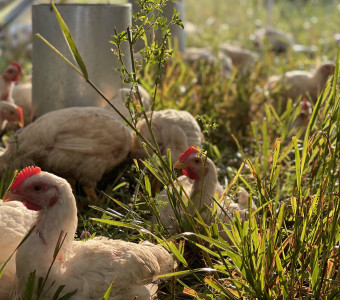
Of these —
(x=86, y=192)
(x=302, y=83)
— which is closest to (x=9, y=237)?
(x=86, y=192)

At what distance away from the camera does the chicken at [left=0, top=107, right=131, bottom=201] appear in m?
3.92

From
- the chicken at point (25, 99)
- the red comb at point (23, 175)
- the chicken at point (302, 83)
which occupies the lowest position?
the chicken at point (25, 99)

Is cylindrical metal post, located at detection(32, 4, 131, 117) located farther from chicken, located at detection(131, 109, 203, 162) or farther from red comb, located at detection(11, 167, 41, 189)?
red comb, located at detection(11, 167, 41, 189)

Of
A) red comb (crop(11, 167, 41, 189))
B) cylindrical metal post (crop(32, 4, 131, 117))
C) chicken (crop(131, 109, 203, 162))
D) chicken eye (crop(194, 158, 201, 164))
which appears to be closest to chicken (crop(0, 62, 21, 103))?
cylindrical metal post (crop(32, 4, 131, 117))

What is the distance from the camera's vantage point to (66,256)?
250cm

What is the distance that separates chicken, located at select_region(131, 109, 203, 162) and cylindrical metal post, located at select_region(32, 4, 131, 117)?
46 cm

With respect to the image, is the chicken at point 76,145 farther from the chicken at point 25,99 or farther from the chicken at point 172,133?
the chicken at point 25,99

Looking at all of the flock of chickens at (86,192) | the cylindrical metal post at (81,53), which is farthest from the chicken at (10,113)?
the cylindrical metal post at (81,53)

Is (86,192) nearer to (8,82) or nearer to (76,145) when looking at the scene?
(76,145)

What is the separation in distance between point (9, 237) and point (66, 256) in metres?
0.32

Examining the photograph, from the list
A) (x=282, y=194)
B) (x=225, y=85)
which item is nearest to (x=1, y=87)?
(x=225, y=85)

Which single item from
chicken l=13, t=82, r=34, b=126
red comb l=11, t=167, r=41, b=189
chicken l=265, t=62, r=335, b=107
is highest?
red comb l=11, t=167, r=41, b=189

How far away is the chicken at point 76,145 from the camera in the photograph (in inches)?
154

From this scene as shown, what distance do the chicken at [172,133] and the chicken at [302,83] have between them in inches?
58.7
